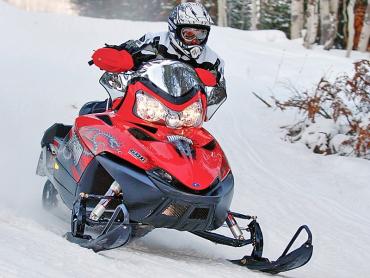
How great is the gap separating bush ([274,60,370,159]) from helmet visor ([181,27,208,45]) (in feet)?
13.6

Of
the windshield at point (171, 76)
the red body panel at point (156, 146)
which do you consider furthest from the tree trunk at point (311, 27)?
the red body panel at point (156, 146)

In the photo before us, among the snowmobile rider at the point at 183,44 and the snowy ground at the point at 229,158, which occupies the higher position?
the snowmobile rider at the point at 183,44

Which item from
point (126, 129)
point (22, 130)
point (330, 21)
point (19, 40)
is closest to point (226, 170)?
point (126, 129)

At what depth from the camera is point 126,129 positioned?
5496mm

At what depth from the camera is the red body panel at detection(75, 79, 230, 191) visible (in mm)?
5223

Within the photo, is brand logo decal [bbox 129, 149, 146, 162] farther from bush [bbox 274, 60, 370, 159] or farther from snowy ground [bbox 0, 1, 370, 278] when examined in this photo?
bush [bbox 274, 60, 370, 159]

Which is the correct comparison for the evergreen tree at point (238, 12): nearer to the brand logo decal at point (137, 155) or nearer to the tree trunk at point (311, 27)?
the tree trunk at point (311, 27)

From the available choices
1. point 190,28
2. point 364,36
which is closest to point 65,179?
point 190,28

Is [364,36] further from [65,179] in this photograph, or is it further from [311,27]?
[65,179]

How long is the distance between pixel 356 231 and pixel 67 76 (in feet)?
25.3

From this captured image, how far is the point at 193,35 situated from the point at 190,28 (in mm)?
61

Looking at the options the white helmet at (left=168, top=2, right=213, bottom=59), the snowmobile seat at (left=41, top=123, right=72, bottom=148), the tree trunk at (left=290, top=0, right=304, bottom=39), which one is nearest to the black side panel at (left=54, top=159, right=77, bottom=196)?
the snowmobile seat at (left=41, top=123, right=72, bottom=148)

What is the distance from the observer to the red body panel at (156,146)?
5.22 m

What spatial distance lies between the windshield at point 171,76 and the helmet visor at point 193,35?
45cm
